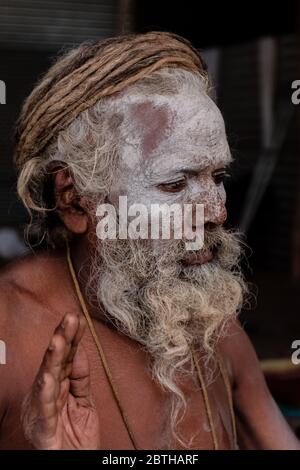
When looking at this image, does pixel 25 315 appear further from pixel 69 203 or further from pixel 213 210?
pixel 213 210

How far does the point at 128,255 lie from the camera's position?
2.38m

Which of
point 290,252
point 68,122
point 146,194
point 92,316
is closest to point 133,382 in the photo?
point 92,316

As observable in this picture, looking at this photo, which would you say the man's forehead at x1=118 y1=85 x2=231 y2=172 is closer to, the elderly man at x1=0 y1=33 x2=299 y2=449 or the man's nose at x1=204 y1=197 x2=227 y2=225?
the elderly man at x1=0 y1=33 x2=299 y2=449

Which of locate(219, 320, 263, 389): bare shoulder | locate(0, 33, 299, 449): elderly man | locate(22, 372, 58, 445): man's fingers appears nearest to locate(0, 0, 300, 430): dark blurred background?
locate(219, 320, 263, 389): bare shoulder

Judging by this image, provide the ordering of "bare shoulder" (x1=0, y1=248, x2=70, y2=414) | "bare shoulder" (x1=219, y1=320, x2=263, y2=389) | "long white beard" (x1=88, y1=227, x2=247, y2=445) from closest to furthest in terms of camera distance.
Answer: "bare shoulder" (x1=0, y1=248, x2=70, y2=414) < "long white beard" (x1=88, y1=227, x2=247, y2=445) < "bare shoulder" (x1=219, y1=320, x2=263, y2=389)

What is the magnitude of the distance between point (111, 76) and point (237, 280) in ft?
2.43

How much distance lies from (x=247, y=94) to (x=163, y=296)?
21.5 ft

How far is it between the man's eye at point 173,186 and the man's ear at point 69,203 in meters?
0.25

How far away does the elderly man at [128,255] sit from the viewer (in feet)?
7.45

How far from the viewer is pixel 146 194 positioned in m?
2.28

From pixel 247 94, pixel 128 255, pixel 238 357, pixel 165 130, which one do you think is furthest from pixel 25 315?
pixel 247 94

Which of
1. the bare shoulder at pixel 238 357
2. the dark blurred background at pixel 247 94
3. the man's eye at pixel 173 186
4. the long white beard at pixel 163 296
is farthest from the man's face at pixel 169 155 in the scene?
the dark blurred background at pixel 247 94

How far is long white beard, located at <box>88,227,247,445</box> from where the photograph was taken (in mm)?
2346
